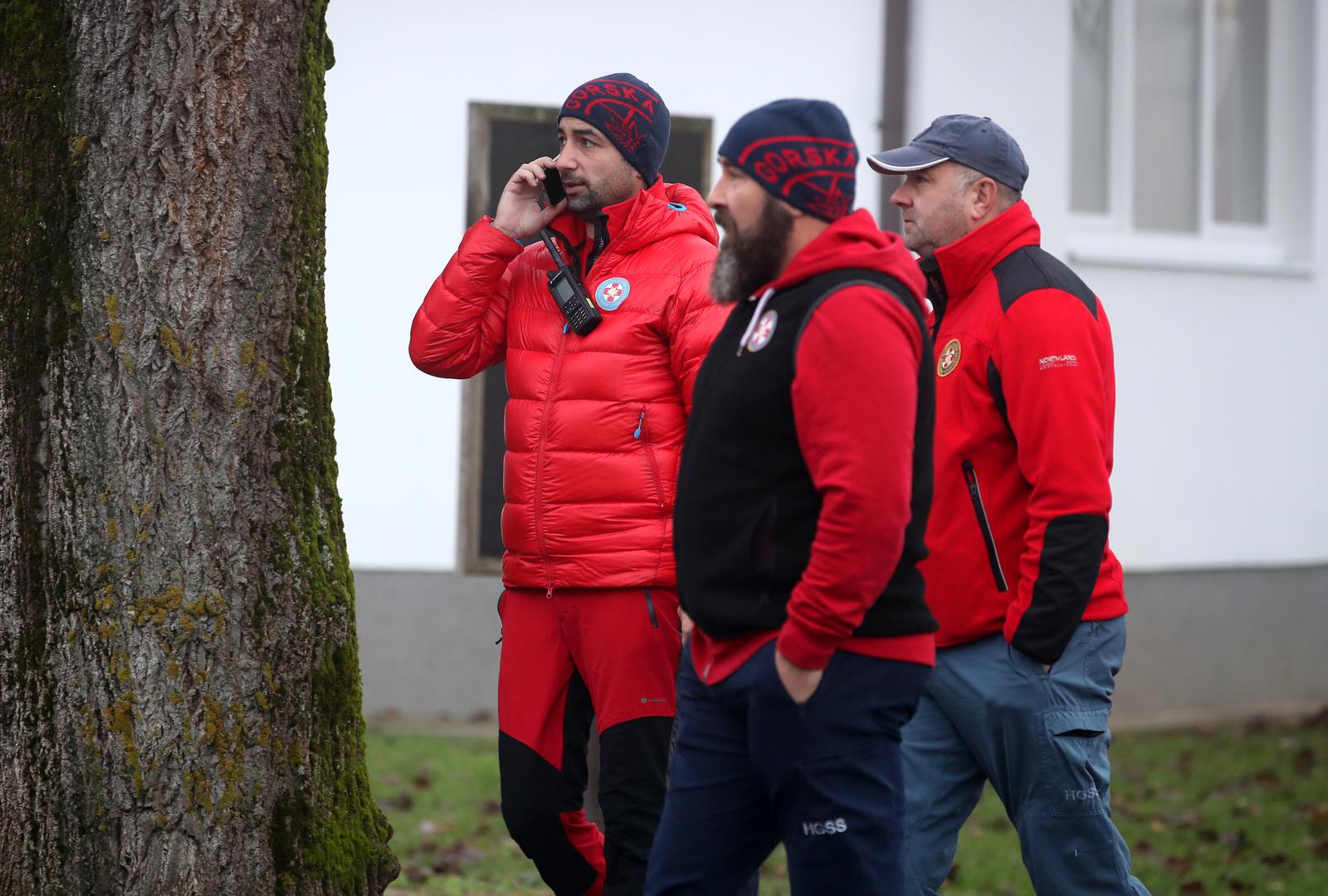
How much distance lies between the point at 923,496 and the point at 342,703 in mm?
1456

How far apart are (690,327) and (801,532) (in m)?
1.02

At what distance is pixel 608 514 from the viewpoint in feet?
11.6

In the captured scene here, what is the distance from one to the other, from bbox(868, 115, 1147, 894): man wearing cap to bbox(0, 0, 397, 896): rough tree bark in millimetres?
1403

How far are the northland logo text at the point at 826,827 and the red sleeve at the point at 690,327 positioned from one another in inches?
47.3

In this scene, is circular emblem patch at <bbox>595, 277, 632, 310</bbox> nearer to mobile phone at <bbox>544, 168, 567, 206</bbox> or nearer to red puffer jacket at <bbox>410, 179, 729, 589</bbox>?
red puffer jacket at <bbox>410, 179, 729, 589</bbox>

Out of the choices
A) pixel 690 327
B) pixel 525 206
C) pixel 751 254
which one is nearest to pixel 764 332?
pixel 751 254

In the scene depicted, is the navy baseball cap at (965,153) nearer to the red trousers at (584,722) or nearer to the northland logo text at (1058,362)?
the northland logo text at (1058,362)

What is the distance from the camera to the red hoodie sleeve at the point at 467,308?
3756 mm

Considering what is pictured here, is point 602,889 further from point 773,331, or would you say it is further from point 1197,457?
point 1197,457

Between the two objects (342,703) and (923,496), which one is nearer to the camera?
(923,496)

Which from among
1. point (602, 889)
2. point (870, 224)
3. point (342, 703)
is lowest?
point (602, 889)

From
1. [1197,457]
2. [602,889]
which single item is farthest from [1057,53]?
[602,889]

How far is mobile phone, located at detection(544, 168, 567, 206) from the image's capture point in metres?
3.78

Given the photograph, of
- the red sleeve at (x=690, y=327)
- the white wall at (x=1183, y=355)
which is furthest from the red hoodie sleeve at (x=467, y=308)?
the white wall at (x=1183, y=355)
